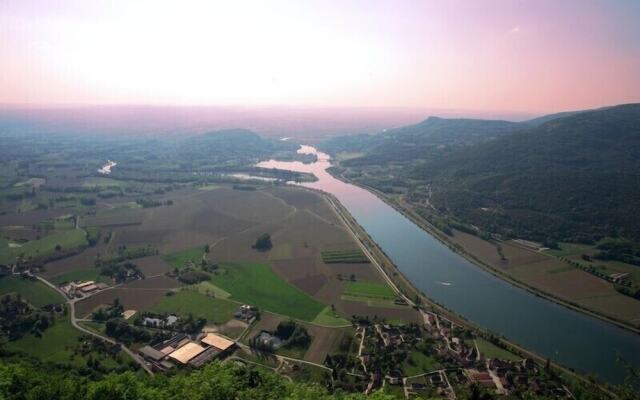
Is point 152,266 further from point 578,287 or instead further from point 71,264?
point 578,287

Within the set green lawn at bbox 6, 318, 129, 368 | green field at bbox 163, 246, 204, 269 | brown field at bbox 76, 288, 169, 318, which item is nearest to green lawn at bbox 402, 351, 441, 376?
green lawn at bbox 6, 318, 129, 368

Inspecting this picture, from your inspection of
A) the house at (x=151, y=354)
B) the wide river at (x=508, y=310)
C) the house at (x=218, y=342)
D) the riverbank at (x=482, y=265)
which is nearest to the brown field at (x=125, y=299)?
the house at (x=151, y=354)

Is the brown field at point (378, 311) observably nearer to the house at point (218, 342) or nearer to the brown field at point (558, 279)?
the house at point (218, 342)

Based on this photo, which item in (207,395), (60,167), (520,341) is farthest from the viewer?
(60,167)

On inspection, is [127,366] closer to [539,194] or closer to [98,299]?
[98,299]

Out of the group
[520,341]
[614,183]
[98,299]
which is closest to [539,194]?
[614,183]

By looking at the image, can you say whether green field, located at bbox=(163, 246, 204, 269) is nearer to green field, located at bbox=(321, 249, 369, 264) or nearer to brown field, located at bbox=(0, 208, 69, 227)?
green field, located at bbox=(321, 249, 369, 264)
